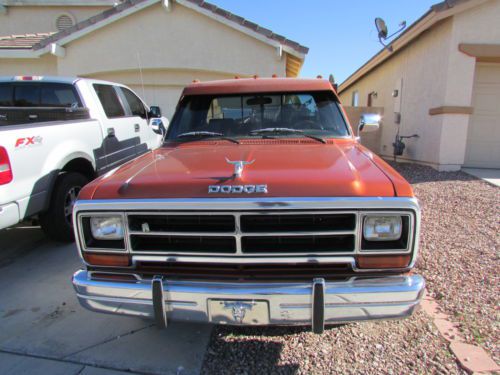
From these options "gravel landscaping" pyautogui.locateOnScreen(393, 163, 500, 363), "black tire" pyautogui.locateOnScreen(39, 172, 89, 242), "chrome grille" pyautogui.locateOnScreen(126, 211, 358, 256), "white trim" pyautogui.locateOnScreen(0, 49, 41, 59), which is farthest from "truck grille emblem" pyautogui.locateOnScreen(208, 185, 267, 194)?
"white trim" pyautogui.locateOnScreen(0, 49, 41, 59)

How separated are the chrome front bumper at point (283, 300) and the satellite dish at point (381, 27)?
35.6 feet

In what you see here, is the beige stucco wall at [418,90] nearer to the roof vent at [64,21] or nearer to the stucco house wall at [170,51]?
the stucco house wall at [170,51]

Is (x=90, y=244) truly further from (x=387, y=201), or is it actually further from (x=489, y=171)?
(x=489, y=171)

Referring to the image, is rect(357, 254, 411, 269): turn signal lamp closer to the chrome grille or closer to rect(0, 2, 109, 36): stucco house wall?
the chrome grille

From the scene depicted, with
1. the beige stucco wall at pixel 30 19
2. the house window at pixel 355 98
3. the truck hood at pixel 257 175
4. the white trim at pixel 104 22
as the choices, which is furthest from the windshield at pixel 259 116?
the house window at pixel 355 98

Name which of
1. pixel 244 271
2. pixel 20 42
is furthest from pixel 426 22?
pixel 20 42

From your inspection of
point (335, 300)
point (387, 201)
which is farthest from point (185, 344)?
point (387, 201)


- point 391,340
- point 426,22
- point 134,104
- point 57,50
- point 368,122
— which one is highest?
point 426,22

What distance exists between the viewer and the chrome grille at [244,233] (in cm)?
187

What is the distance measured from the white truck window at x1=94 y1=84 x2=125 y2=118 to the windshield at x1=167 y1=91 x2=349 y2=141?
238cm

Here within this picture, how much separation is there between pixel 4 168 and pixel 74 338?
5.73ft

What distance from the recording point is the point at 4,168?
3.13 m

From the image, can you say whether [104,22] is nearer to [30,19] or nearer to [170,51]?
[170,51]

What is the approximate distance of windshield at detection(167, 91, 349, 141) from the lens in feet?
10.3
